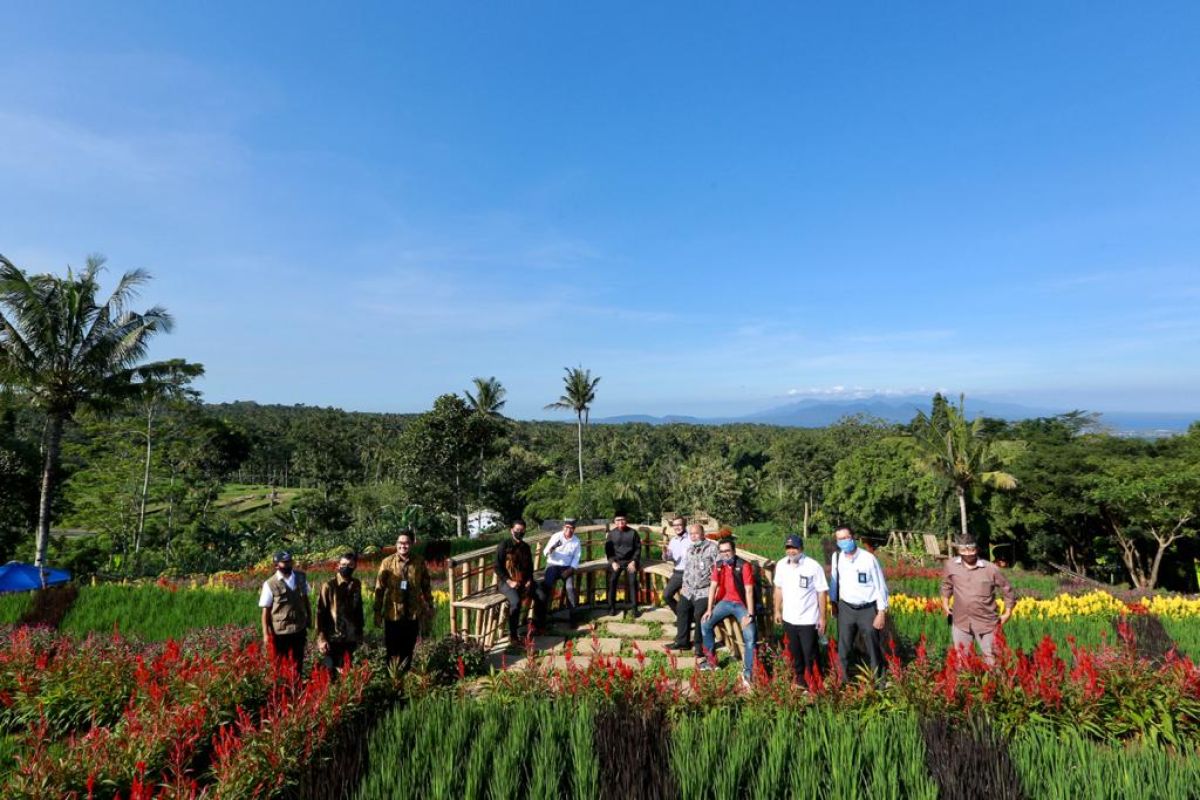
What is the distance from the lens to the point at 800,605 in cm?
575

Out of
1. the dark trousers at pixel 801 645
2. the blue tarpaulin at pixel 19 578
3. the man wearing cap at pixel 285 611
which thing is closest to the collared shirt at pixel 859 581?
the dark trousers at pixel 801 645

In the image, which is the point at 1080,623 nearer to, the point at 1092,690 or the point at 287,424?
the point at 1092,690

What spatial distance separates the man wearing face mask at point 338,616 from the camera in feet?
19.6

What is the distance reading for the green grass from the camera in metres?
10.4

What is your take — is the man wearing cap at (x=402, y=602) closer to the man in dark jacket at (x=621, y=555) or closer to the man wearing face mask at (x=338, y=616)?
the man wearing face mask at (x=338, y=616)

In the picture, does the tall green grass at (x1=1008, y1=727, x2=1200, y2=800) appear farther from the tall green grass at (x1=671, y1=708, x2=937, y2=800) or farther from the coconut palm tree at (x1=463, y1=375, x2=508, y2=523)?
the coconut palm tree at (x1=463, y1=375, x2=508, y2=523)

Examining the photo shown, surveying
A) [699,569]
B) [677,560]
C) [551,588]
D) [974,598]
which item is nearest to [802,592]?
[699,569]

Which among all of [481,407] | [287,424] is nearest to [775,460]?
[481,407]

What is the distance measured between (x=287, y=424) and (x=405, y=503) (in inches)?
2525

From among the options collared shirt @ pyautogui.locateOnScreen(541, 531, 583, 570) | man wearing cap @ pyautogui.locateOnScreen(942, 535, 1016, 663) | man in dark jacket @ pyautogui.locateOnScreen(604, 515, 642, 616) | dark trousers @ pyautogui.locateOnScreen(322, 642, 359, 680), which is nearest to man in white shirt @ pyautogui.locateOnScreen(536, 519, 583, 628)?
collared shirt @ pyautogui.locateOnScreen(541, 531, 583, 570)

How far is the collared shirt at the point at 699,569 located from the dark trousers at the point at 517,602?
202cm

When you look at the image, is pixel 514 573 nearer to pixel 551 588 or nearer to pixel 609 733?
pixel 551 588

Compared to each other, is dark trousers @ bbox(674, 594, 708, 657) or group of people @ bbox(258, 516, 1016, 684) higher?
group of people @ bbox(258, 516, 1016, 684)

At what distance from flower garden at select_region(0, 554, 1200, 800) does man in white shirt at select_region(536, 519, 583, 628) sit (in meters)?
2.68
